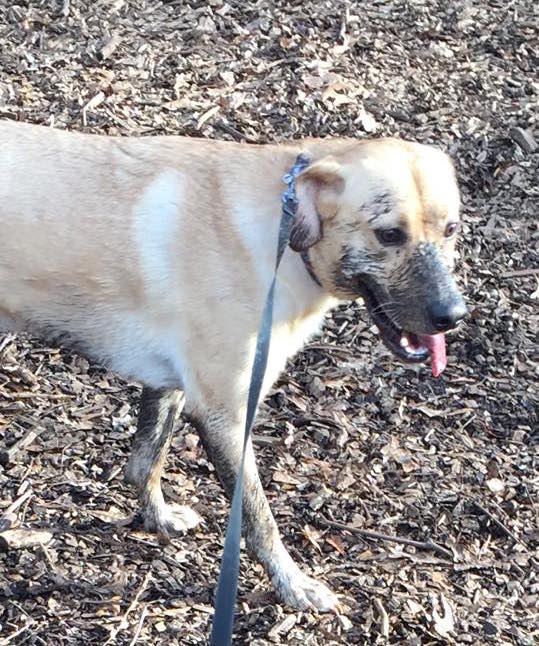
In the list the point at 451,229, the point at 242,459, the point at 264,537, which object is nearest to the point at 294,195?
the point at 451,229

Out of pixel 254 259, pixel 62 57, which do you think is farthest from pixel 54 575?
pixel 62 57

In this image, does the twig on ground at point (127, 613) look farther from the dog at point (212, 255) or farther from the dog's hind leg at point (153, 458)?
the dog at point (212, 255)

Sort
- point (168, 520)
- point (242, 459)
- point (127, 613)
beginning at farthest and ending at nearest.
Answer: point (168, 520) → point (127, 613) → point (242, 459)

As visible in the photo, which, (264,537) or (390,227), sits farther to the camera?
(264,537)

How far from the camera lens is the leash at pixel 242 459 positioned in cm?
304

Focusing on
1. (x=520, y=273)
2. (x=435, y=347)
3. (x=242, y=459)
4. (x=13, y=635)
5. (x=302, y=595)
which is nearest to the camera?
(x=242, y=459)

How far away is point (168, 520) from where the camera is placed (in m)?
4.33

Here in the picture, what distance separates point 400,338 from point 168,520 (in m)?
1.25

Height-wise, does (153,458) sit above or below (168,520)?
above

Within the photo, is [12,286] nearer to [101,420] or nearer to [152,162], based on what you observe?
[152,162]

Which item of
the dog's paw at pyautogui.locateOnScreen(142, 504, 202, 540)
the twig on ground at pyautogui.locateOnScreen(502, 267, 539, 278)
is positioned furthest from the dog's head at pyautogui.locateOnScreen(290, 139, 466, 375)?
the twig on ground at pyautogui.locateOnScreen(502, 267, 539, 278)

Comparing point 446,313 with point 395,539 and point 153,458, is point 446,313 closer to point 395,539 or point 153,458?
point 395,539

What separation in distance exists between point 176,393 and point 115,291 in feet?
2.10

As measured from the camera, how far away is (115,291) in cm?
389
